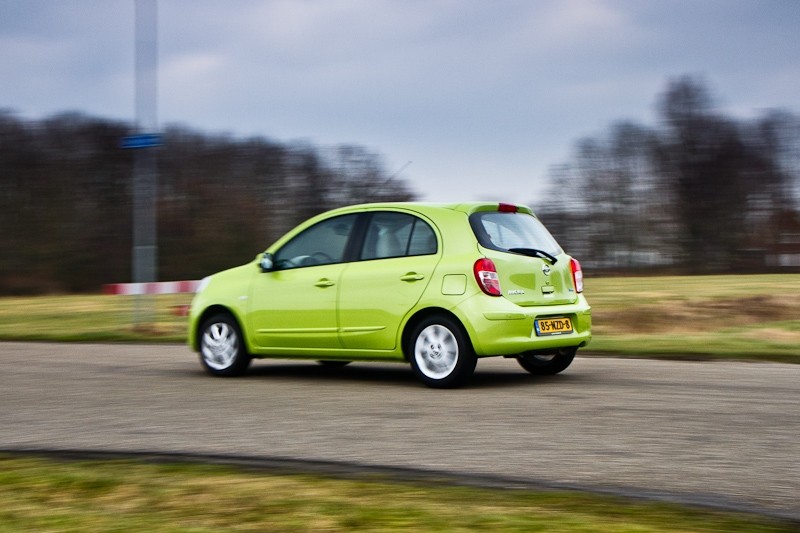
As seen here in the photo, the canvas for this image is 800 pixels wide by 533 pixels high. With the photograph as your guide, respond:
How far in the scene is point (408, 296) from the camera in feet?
30.5

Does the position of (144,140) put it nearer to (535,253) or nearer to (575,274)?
(575,274)

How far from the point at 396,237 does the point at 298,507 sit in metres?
5.29

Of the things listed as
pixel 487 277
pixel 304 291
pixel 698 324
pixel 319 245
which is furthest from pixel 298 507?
pixel 698 324

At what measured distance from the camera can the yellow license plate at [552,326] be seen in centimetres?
923

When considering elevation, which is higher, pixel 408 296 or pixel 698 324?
pixel 408 296

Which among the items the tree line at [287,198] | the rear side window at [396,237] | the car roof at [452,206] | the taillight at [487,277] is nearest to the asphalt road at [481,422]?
the taillight at [487,277]

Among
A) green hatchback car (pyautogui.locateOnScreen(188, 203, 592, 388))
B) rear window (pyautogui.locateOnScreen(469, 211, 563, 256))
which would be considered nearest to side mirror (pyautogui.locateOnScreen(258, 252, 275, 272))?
green hatchback car (pyautogui.locateOnScreen(188, 203, 592, 388))

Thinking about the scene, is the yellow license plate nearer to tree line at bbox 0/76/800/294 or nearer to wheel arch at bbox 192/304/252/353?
wheel arch at bbox 192/304/252/353

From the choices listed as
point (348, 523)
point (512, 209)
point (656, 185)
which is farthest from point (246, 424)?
point (656, 185)

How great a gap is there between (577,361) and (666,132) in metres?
38.2

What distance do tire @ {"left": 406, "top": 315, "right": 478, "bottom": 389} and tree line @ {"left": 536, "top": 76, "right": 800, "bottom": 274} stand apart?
3443 centimetres

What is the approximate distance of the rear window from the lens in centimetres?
931

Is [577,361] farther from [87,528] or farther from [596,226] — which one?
[596,226]

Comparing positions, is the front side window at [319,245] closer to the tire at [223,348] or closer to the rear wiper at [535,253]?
the tire at [223,348]
